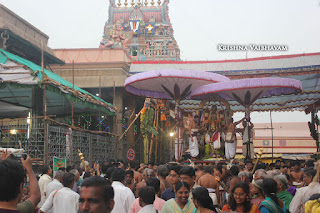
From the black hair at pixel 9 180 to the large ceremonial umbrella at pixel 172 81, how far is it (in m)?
14.4

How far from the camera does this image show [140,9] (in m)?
54.7

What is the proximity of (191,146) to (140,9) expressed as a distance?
39866 millimetres

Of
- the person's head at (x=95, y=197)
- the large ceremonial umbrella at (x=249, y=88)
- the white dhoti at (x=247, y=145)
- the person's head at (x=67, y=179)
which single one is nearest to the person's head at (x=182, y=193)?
the person's head at (x=95, y=197)

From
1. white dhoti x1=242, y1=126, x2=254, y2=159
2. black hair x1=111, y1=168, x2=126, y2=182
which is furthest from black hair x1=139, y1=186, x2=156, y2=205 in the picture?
white dhoti x1=242, y1=126, x2=254, y2=159

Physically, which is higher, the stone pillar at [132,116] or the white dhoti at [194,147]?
the stone pillar at [132,116]

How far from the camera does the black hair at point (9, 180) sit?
116 inches

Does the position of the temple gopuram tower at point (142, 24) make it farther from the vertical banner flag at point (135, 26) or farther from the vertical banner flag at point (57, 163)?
the vertical banner flag at point (57, 163)

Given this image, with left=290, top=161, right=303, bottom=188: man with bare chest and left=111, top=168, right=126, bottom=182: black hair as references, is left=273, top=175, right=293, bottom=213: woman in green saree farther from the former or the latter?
left=290, top=161, right=303, bottom=188: man with bare chest

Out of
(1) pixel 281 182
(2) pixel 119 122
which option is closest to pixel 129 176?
(1) pixel 281 182

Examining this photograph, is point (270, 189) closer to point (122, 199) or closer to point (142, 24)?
point (122, 199)

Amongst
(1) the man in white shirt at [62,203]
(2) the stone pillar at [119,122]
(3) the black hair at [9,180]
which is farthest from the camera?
(2) the stone pillar at [119,122]

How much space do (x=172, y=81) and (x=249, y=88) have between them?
12.2 ft

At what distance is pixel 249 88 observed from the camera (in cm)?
1703

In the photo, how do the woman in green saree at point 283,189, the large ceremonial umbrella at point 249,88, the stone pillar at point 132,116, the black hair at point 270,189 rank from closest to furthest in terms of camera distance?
the black hair at point 270,189 < the woman in green saree at point 283,189 < the large ceremonial umbrella at point 249,88 < the stone pillar at point 132,116
